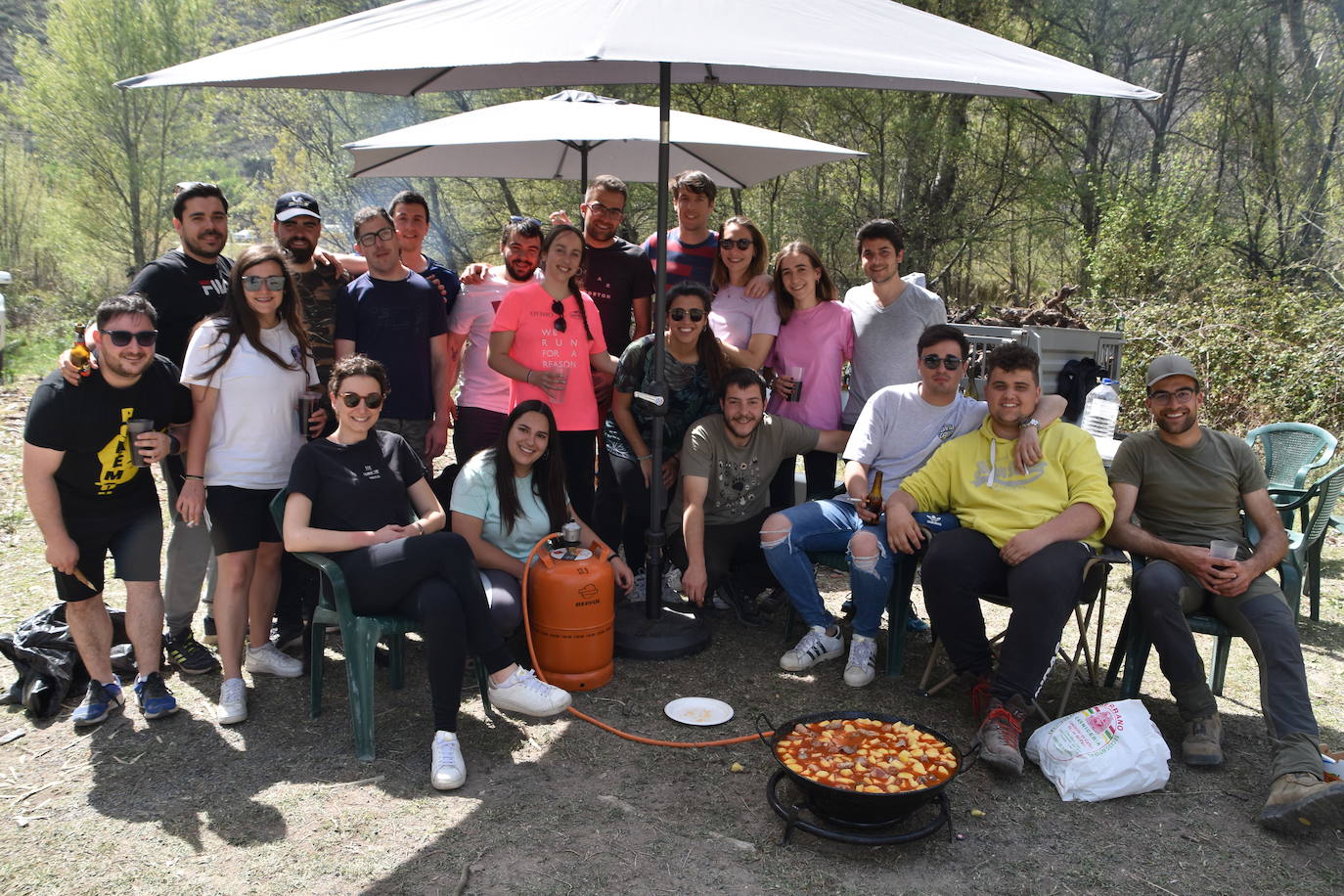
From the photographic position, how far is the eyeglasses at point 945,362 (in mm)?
3809

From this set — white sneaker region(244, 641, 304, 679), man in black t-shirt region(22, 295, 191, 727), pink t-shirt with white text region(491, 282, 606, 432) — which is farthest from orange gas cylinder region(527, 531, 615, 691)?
man in black t-shirt region(22, 295, 191, 727)

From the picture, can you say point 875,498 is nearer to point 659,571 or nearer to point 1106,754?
point 659,571

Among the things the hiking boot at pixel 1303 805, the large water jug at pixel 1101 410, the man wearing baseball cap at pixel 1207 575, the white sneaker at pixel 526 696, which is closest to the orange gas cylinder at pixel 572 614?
the white sneaker at pixel 526 696

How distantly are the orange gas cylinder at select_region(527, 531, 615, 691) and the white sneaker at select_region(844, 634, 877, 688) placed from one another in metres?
1.00

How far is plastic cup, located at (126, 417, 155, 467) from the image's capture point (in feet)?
10.5

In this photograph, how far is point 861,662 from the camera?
151 inches

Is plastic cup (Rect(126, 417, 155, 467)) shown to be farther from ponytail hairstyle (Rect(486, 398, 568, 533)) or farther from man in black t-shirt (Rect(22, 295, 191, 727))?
ponytail hairstyle (Rect(486, 398, 568, 533))

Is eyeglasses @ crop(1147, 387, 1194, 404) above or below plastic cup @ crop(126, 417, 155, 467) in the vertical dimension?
above

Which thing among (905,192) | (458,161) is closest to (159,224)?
(905,192)

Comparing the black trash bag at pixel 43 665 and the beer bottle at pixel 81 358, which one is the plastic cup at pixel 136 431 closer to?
the beer bottle at pixel 81 358

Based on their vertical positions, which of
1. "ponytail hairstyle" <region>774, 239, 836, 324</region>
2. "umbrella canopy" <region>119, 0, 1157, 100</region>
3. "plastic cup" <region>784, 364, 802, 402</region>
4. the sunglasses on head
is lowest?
"plastic cup" <region>784, 364, 802, 402</region>

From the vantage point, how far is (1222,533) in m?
3.49

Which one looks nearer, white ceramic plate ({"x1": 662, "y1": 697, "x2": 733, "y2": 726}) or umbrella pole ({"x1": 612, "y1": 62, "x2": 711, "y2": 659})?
white ceramic plate ({"x1": 662, "y1": 697, "x2": 733, "y2": 726})

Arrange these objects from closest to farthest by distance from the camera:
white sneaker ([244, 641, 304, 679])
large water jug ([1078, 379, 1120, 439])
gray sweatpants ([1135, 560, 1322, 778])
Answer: gray sweatpants ([1135, 560, 1322, 778])
white sneaker ([244, 641, 304, 679])
large water jug ([1078, 379, 1120, 439])
